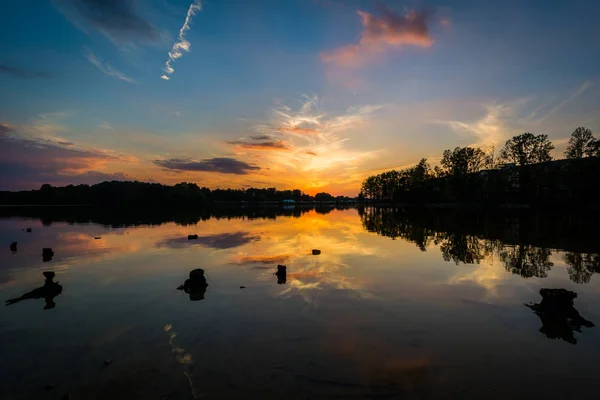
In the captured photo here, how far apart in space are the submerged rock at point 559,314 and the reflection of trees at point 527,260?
760cm

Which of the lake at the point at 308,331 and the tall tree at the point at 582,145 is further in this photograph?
the tall tree at the point at 582,145

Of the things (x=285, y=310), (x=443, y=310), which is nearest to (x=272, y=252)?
(x=285, y=310)

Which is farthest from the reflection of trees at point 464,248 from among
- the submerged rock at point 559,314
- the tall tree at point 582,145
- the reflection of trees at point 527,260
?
the tall tree at point 582,145

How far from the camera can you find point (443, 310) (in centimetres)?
1448

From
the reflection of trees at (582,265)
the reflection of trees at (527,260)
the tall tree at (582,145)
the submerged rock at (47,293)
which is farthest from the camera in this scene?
the tall tree at (582,145)

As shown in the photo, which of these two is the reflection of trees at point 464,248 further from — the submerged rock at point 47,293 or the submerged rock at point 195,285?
the submerged rock at point 47,293

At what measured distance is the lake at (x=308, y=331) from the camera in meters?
8.65

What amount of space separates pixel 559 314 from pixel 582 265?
1369 cm

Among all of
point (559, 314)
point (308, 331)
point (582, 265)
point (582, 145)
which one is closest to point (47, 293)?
point (308, 331)

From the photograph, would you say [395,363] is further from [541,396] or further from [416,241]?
[416,241]

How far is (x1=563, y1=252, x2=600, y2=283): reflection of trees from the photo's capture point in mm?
19531

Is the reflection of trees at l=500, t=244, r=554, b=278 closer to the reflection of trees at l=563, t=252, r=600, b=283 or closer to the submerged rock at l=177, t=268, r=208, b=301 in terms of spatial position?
the reflection of trees at l=563, t=252, r=600, b=283

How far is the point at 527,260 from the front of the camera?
24797mm

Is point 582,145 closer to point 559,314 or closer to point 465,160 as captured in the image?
point 465,160
